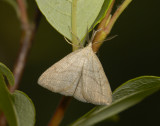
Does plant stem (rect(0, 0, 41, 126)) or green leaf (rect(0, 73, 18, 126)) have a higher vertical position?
plant stem (rect(0, 0, 41, 126))

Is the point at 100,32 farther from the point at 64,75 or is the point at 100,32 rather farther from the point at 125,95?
the point at 64,75

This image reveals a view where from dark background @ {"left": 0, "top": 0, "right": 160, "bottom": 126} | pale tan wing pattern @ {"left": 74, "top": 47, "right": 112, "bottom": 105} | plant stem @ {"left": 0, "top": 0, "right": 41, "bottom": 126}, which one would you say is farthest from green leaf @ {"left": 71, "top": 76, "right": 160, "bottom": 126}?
dark background @ {"left": 0, "top": 0, "right": 160, "bottom": 126}

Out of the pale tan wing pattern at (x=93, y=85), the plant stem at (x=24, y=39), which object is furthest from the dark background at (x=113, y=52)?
the pale tan wing pattern at (x=93, y=85)

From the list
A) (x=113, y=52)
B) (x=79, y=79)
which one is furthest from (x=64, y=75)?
(x=113, y=52)

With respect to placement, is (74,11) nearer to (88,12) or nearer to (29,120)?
(88,12)

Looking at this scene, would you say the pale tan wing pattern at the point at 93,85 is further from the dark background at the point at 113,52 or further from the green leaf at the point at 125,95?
the dark background at the point at 113,52

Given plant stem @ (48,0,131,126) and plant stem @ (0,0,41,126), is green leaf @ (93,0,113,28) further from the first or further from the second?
plant stem @ (0,0,41,126)
